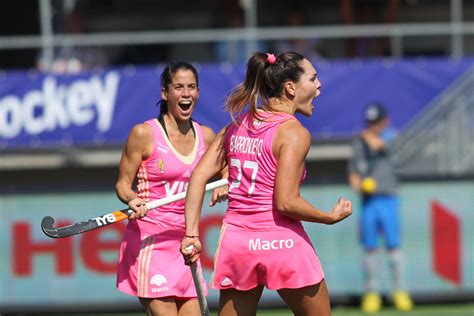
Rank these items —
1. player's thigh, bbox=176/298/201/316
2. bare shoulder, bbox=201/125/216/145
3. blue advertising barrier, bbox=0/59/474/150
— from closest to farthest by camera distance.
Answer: player's thigh, bbox=176/298/201/316 → bare shoulder, bbox=201/125/216/145 → blue advertising barrier, bbox=0/59/474/150

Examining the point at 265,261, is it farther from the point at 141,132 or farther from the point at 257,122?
the point at 141,132

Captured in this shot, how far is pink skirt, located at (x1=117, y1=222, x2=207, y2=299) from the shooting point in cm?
727

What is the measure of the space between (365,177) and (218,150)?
609cm

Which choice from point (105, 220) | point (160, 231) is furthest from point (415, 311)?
point (105, 220)

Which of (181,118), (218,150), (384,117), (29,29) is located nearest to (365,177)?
(384,117)

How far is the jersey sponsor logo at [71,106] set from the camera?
48.4ft

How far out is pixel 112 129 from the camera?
14.8 m

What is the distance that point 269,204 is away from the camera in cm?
612

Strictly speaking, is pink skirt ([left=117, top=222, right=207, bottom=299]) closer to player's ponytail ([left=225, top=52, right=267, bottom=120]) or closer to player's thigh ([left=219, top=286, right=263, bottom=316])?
player's thigh ([left=219, top=286, right=263, bottom=316])

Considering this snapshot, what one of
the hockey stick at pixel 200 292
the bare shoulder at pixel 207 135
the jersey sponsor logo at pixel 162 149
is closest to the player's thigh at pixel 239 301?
the hockey stick at pixel 200 292

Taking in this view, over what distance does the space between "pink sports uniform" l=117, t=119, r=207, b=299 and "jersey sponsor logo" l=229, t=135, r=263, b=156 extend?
1129 millimetres

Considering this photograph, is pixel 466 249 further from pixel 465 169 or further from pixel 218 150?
pixel 218 150

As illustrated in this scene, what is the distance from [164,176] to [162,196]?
0.14 m

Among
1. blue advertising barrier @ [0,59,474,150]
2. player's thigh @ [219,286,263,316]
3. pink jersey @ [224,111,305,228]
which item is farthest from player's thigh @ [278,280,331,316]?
blue advertising barrier @ [0,59,474,150]
